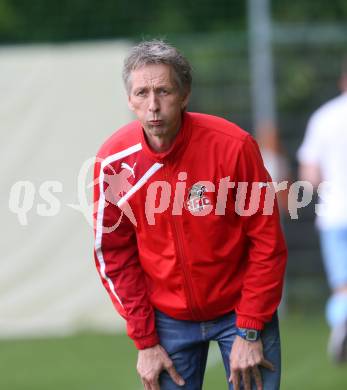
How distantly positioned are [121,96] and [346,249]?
2.90 meters

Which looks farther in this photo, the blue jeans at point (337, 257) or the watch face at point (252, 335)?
the blue jeans at point (337, 257)

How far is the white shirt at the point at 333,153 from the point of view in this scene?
934cm

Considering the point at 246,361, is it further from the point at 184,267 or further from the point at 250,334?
the point at 184,267

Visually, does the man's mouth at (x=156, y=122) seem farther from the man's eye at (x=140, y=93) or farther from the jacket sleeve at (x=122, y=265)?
the jacket sleeve at (x=122, y=265)

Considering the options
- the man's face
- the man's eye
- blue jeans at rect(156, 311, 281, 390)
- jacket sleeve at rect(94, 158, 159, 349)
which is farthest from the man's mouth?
blue jeans at rect(156, 311, 281, 390)

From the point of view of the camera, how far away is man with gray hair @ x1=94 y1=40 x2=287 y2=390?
4.86 meters

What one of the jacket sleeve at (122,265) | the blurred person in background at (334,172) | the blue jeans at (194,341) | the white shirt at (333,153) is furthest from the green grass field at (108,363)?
the jacket sleeve at (122,265)

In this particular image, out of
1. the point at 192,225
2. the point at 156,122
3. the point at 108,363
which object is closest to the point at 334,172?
the point at 108,363

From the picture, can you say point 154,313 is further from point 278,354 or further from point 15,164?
point 15,164

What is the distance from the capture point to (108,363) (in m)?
9.37

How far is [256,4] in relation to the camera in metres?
11.9

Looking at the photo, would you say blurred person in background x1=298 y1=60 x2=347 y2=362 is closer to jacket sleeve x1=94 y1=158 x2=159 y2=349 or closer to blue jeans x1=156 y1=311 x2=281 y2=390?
blue jeans x1=156 y1=311 x2=281 y2=390

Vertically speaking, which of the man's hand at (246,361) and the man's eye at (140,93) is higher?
the man's eye at (140,93)

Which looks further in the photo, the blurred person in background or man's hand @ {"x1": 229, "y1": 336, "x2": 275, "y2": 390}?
the blurred person in background
